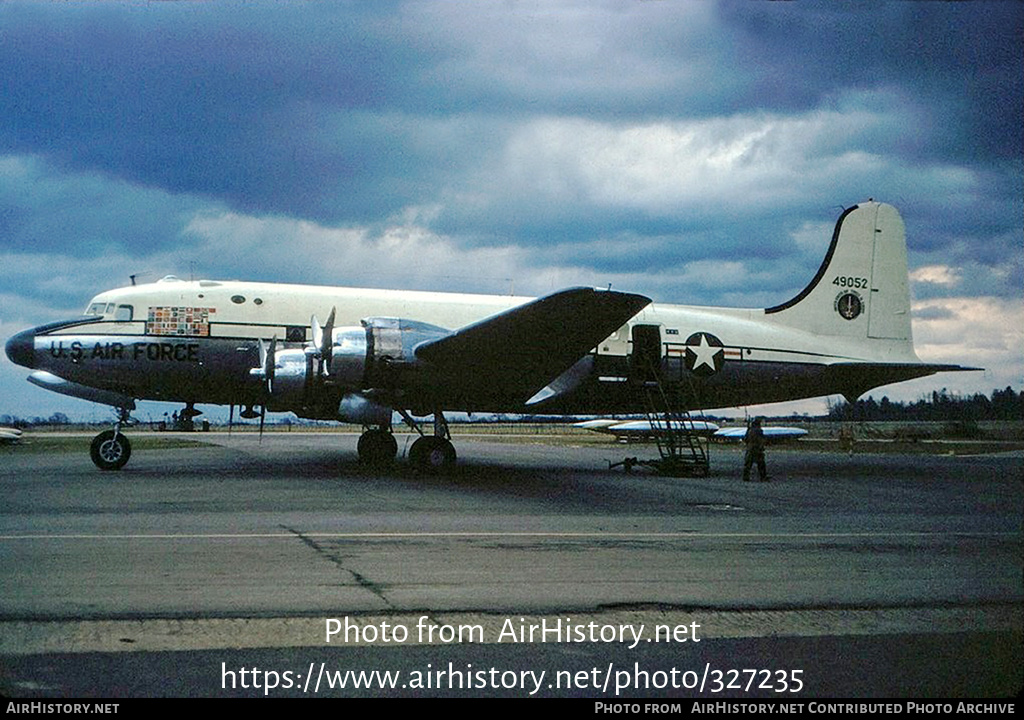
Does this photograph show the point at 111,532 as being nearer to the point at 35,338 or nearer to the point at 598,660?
the point at 598,660

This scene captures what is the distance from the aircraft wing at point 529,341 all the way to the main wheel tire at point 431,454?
1.43 m

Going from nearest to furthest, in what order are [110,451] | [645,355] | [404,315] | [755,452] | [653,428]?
[110,451] < [755,452] < [404,315] < [645,355] < [653,428]

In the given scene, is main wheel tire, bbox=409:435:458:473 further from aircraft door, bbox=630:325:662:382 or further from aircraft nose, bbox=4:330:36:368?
aircraft nose, bbox=4:330:36:368

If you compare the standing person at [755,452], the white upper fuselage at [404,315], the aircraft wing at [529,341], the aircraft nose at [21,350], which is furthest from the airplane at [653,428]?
the aircraft nose at [21,350]

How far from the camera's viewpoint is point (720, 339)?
22922 millimetres

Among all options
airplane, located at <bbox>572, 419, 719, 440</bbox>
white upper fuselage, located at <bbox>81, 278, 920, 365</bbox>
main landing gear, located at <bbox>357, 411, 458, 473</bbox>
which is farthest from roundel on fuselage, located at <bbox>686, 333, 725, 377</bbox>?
main landing gear, located at <bbox>357, 411, 458, 473</bbox>

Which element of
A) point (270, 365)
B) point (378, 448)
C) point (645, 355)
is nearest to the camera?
point (270, 365)

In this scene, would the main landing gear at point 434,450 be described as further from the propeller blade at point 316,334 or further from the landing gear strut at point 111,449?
the landing gear strut at point 111,449

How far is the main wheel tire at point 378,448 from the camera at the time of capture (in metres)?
22.6

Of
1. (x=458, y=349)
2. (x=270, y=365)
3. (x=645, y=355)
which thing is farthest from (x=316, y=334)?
(x=645, y=355)

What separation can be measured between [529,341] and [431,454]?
429 centimetres

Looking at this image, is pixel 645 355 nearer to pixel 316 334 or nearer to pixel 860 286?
pixel 860 286

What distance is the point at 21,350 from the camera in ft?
62.7
